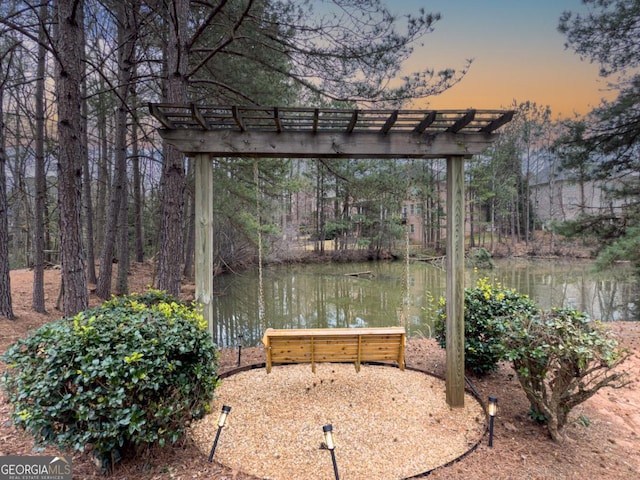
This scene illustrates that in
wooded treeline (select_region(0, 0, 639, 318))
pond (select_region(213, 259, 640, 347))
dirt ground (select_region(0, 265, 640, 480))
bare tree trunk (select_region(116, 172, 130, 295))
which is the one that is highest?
wooded treeline (select_region(0, 0, 639, 318))

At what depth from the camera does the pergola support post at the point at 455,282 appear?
2.89m

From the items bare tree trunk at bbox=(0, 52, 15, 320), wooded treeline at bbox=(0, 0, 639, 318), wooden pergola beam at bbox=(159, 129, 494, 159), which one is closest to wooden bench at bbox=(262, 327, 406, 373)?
wooded treeline at bbox=(0, 0, 639, 318)

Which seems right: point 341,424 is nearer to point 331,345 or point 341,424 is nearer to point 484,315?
point 331,345

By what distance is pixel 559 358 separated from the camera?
2244mm

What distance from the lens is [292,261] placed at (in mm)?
17750

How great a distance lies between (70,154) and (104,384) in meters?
2.56

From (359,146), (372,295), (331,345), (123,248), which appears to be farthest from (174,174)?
(372,295)

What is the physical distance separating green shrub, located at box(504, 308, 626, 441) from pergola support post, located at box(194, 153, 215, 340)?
8.10 feet

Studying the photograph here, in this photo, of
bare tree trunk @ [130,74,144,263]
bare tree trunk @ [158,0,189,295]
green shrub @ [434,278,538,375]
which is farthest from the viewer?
→ bare tree trunk @ [130,74,144,263]

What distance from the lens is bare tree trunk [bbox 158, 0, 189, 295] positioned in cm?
389

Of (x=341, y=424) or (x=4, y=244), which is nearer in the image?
(x=341, y=424)

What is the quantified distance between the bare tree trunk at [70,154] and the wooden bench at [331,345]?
6.86 feet

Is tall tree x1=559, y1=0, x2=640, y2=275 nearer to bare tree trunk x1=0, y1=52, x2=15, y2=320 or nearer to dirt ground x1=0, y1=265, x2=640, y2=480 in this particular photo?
dirt ground x1=0, y1=265, x2=640, y2=480

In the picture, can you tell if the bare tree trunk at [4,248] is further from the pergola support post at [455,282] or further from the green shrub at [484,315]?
the green shrub at [484,315]
